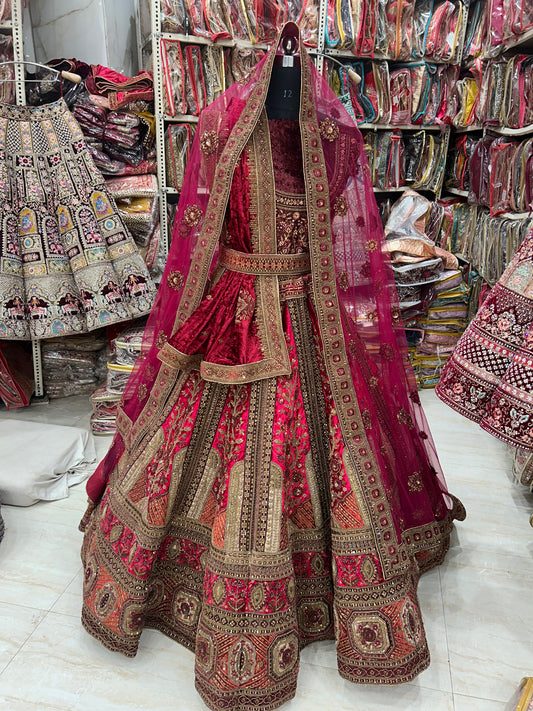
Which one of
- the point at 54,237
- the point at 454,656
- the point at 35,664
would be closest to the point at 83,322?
the point at 54,237

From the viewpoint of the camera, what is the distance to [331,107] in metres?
1.56

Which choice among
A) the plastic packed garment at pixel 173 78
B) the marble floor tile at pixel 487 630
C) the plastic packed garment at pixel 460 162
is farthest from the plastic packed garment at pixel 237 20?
the marble floor tile at pixel 487 630

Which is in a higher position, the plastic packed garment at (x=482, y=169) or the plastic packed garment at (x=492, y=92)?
the plastic packed garment at (x=492, y=92)

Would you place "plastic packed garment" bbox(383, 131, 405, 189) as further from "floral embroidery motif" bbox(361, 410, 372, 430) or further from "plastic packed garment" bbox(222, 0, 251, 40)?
"floral embroidery motif" bbox(361, 410, 372, 430)

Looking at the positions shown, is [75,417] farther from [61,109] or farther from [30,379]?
[61,109]

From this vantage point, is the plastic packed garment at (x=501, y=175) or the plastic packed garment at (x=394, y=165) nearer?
the plastic packed garment at (x=501, y=175)

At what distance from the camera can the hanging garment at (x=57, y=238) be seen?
267 cm

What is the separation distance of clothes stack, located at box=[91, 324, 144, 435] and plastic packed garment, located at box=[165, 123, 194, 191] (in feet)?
2.76

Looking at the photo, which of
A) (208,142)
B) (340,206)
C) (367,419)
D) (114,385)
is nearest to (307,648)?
(367,419)

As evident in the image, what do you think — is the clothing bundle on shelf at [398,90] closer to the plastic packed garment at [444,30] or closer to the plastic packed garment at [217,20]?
the plastic packed garment at [444,30]

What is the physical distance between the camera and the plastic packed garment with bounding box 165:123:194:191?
2.99 meters

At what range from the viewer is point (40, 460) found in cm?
236

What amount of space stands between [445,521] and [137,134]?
7.45 ft

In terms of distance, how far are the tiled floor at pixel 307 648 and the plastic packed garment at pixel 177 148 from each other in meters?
1.66
